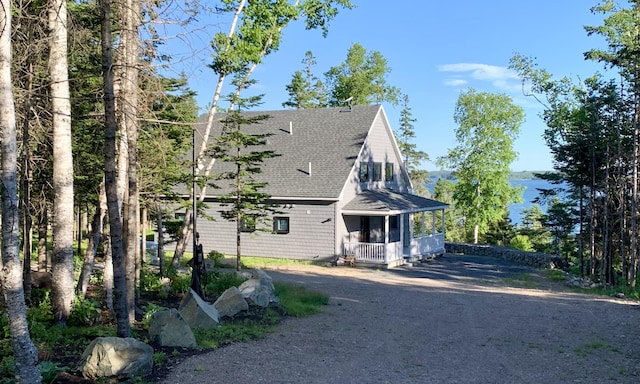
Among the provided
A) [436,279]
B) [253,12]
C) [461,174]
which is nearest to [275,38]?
[253,12]

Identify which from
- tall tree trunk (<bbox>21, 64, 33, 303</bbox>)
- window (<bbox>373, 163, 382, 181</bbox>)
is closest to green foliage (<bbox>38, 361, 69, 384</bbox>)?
tall tree trunk (<bbox>21, 64, 33, 303</bbox>)

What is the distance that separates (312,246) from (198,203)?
942cm

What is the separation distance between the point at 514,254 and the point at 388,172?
8.32 meters

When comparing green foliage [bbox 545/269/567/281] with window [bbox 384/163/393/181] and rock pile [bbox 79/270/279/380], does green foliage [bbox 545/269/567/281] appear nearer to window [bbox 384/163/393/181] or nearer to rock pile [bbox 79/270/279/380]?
window [bbox 384/163/393/181]

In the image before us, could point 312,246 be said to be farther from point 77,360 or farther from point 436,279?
point 77,360

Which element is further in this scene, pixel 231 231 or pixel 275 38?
pixel 231 231

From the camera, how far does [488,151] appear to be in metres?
41.5

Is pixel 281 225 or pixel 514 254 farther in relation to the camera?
pixel 514 254

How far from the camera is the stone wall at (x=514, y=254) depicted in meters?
27.4

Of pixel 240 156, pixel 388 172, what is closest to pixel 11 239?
pixel 240 156

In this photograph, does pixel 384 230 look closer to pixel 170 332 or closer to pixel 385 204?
pixel 385 204

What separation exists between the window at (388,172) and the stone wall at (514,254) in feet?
24.3

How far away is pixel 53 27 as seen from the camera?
850 centimetres

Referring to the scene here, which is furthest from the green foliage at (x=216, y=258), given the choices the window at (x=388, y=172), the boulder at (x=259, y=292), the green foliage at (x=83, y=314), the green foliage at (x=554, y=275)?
the green foliage at (x=554, y=275)
